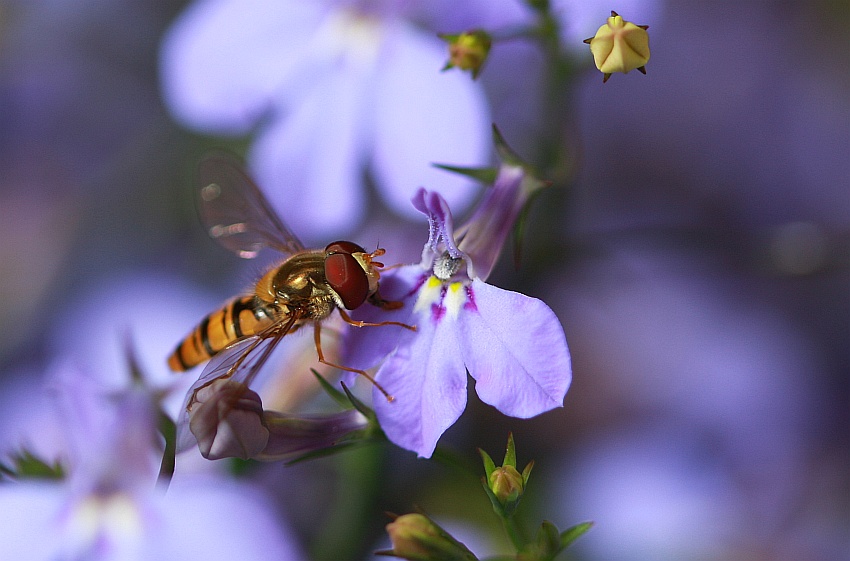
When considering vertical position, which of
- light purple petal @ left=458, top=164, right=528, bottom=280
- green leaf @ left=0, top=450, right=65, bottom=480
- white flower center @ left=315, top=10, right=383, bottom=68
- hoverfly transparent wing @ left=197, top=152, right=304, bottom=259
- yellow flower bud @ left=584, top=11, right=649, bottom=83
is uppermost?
yellow flower bud @ left=584, top=11, right=649, bottom=83

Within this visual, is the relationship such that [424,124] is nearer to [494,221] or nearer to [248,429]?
[494,221]

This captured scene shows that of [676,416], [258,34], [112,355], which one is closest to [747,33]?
[676,416]

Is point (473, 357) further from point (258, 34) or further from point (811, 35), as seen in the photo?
point (811, 35)

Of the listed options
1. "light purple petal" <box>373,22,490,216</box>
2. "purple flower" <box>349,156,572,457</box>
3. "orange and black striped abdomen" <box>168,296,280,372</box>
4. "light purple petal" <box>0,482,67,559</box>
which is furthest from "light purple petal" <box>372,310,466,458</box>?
"light purple petal" <box>0,482,67,559</box>

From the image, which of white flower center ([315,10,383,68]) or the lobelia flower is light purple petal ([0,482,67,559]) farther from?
white flower center ([315,10,383,68])

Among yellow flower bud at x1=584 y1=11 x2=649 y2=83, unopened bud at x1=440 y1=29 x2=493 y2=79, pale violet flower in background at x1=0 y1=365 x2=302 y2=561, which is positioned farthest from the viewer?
pale violet flower in background at x1=0 y1=365 x2=302 y2=561

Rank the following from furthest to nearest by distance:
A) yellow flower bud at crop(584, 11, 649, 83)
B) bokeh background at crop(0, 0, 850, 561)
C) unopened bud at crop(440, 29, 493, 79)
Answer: bokeh background at crop(0, 0, 850, 561), unopened bud at crop(440, 29, 493, 79), yellow flower bud at crop(584, 11, 649, 83)
